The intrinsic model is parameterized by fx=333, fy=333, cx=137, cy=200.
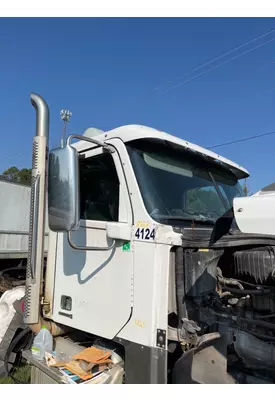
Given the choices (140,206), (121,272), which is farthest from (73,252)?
(140,206)

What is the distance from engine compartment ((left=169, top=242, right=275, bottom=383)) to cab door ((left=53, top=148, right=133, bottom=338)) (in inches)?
15.5

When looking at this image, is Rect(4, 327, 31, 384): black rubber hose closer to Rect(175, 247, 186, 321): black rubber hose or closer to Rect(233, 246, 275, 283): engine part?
Rect(175, 247, 186, 321): black rubber hose

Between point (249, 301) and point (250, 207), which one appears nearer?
point (250, 207)

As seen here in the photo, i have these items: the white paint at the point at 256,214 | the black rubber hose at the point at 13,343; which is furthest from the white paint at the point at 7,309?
the white paint at the point at 256,214

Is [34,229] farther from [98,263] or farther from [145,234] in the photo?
[145,234]

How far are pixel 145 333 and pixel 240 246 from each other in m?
0.85

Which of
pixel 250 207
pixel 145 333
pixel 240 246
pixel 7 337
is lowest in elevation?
pixel 7 337

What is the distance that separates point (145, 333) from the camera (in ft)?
7.23

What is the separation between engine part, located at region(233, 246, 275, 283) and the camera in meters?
1.95

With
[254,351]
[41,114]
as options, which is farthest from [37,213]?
[254,351]

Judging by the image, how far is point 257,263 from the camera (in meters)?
2.00

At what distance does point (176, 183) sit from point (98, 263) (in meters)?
0.88

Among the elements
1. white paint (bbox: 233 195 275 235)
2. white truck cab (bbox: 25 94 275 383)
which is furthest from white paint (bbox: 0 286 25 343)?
white paint (bbox: 233 195 275 235)

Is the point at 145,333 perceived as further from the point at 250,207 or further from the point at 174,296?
the point at 250,207
